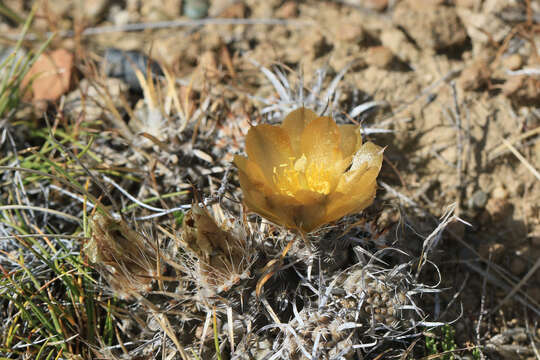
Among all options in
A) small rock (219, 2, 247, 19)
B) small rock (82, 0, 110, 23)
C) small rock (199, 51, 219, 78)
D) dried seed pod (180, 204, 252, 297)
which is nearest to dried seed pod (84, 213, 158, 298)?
dried seed pod (180, 204, 252, 297)

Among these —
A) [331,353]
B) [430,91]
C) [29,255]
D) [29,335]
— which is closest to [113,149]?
[29,255]

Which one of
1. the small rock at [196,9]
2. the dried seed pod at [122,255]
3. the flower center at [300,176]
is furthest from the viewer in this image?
the small rock at [196,9]

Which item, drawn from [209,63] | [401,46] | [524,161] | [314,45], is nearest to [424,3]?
[401,46]

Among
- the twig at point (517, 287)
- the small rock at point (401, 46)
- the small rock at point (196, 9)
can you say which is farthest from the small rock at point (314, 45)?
the twig at point (517, 287)

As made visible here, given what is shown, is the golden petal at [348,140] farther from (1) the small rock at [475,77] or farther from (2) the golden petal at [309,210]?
(1) the small rock at [475,77]

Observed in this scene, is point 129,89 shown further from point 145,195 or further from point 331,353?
point 331,353

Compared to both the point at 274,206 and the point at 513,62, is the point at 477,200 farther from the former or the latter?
the point at 274,206
